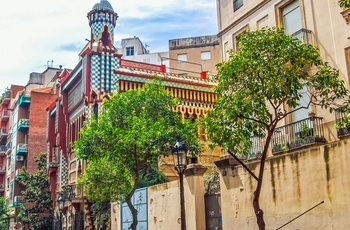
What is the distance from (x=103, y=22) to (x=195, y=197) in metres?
17.0

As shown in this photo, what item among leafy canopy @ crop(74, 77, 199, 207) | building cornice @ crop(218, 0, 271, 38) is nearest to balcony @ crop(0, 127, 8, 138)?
leafy canopy @ crop(74, 77, 199, 207)

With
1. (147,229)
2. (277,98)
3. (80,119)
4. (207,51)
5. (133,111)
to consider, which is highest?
(207,51)

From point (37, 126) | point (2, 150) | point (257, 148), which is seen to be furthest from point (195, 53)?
point (257, 148)

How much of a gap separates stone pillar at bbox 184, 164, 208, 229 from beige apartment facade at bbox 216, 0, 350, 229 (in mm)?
1540

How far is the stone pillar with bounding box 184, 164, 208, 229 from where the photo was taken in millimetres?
16594

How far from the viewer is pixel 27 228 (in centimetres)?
4028

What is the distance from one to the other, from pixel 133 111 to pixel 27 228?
1015 inches

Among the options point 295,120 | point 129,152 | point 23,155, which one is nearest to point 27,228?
point 23,155

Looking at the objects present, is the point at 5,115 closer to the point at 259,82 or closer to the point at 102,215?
the point at 102,215

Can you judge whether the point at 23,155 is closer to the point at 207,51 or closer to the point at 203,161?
the point at 207,51

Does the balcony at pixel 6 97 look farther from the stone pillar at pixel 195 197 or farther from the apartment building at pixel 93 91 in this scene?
the stone pillar at pixel 195 197

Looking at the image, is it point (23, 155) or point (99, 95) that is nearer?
point (99, 95)

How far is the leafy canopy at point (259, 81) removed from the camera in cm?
1017

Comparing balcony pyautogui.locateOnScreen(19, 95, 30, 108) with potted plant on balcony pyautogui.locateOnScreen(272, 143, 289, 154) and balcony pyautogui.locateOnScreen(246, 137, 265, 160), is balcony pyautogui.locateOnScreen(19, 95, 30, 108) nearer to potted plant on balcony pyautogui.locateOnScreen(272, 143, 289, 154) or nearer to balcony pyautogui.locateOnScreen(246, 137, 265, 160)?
balcony pyautogui.locateOnScreen(246, 137, 265, 160)
